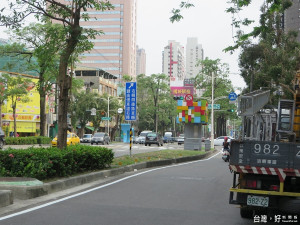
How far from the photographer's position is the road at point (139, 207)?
757 cm

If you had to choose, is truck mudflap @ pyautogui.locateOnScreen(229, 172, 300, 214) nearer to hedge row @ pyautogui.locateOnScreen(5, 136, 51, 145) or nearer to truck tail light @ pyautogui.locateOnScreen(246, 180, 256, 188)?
truck tail light @ pyautogui.locateOnScreen(246, 180, 256, 188)

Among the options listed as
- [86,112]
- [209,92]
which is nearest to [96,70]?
[86,112]

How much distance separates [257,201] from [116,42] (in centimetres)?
14245

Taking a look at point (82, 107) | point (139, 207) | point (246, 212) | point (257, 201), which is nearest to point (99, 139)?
point (82, 107)

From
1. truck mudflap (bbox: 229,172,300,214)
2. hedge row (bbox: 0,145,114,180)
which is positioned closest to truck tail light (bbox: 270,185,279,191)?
truck mudflap (bbox: 229,172,300,214)

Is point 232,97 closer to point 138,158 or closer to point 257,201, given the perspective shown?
point 138,158

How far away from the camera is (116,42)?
14638 centimetres

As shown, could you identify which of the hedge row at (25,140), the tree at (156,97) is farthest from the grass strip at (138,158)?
the tree at (156,97)

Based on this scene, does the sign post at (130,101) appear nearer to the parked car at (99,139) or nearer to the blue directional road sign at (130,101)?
the blue directional road sign at (130,101)

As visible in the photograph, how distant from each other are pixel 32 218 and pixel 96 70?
8419 centimetres

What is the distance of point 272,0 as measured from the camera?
10719 mm

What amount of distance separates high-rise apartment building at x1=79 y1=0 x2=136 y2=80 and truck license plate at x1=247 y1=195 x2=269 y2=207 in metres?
139

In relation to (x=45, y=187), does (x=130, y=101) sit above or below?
above

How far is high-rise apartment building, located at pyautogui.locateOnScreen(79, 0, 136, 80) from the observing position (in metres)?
145
